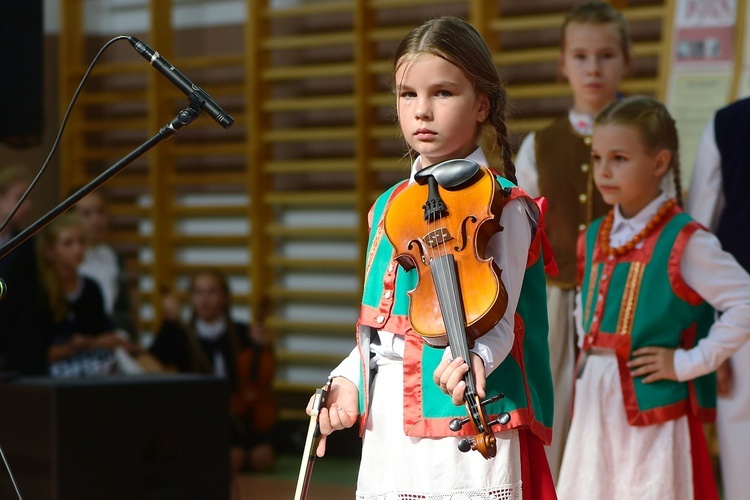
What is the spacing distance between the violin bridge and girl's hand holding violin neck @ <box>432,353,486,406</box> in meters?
0.19

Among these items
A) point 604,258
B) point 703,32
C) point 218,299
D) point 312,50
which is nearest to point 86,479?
point 604,258

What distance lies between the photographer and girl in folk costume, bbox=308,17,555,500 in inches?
71.8

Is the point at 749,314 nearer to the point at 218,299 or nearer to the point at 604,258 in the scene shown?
the point at 604,258

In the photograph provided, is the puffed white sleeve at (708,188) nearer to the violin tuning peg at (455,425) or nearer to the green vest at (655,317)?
the green vest at (655,317)

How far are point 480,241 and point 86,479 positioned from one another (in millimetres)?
2035

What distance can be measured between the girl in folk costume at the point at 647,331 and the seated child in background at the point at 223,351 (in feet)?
11.7

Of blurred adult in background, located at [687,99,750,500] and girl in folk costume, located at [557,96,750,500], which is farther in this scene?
blurred adult in background, located at [687,99,750,500]

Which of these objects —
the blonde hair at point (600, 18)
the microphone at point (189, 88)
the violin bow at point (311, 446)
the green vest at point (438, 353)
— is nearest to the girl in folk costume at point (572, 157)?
the blonde hair at point (600, 18)

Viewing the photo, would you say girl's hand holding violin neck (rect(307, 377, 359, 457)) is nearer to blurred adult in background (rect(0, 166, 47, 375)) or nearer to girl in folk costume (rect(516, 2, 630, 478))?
girl in folk costume (rect(516, 2, 630, 478))

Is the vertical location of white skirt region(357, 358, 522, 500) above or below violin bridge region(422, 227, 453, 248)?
below

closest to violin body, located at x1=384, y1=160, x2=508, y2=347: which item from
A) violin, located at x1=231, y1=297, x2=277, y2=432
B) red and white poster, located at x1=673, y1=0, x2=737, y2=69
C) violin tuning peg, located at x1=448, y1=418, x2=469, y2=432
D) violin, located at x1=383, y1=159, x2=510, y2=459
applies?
violin, located at x1=383, y1=159, x2=510, y2=459

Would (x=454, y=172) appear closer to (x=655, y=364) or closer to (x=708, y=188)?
(x=655, y=364)

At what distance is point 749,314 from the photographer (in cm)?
264

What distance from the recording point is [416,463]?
6.08ft
